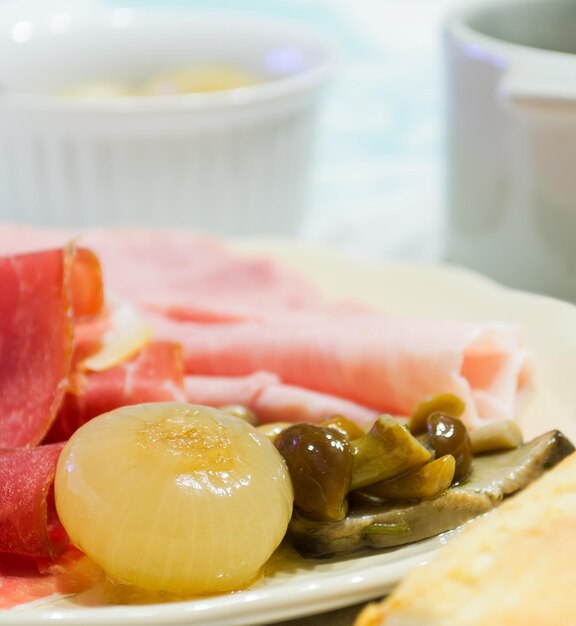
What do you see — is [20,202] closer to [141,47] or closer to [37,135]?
[37,135]

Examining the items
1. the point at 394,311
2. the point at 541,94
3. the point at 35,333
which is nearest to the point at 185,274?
the point at 394,311

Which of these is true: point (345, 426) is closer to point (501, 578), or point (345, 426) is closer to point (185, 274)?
point (501, 578)

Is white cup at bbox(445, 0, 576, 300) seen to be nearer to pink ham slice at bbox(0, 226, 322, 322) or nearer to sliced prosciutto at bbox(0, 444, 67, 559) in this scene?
pink ham slice at bbox(0, 226, 322, 322)

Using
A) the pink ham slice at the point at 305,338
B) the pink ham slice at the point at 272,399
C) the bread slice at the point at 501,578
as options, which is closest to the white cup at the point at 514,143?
the pink ham slice at the point at 305,338

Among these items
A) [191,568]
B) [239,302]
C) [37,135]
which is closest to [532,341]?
[239,302]

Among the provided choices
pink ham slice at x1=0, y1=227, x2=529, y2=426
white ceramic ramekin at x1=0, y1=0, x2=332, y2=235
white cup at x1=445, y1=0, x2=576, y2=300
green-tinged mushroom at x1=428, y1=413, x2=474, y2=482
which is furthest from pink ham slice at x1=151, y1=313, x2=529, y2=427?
white ceramic ramekin at x1=0, y1=0, x2=332, y2=235
